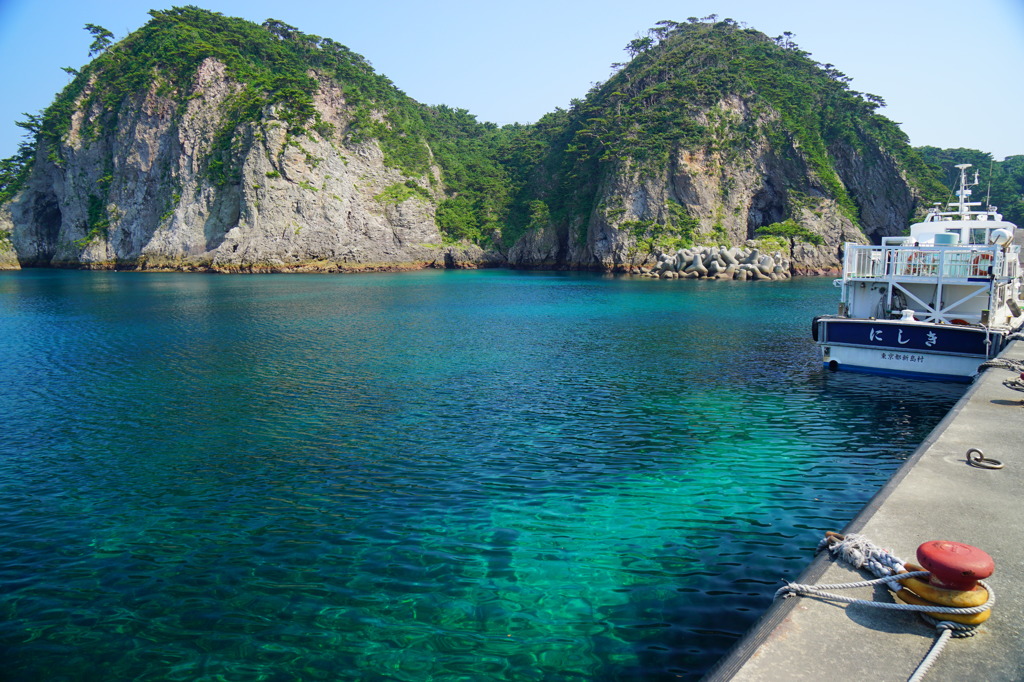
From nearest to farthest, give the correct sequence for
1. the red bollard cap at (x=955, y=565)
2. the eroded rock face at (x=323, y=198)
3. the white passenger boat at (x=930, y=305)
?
the red bollard cap at (x=955, y=565) → the white passenger boat at (x=930, y=305) → the eroded rock face at (x=323, y=198)

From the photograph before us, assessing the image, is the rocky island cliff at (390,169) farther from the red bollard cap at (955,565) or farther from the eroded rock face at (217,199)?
the red bollard cap at (955,565)

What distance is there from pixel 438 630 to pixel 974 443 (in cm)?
936

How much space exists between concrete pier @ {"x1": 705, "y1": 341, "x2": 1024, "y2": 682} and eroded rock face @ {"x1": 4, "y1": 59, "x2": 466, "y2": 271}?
290ft

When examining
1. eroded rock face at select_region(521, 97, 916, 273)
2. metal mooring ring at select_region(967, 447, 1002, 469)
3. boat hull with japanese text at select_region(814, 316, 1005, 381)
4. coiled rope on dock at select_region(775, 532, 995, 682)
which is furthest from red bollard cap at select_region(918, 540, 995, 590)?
eroded rock face at select_region(521, 97, 916, 273)

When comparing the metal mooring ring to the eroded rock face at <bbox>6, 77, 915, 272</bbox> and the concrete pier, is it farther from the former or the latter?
the eroded rock face at <bbox>6, 77, 915, 272</bbox>

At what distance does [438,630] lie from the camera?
724 centimetres

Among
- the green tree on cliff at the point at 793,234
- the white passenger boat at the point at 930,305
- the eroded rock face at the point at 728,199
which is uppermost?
the eroded rock face at the point at 728,199

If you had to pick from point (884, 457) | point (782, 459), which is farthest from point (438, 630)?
point (884, 457)

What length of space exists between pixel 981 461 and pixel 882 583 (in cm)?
475

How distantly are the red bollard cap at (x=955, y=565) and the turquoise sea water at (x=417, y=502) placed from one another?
101 inches

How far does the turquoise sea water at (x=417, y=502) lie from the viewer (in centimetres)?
704

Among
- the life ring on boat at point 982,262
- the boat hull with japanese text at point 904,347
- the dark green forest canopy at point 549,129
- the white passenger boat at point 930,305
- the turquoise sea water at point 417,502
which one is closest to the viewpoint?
the turquoise sea water at point 417,502

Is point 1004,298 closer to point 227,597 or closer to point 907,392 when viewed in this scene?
point 907,392

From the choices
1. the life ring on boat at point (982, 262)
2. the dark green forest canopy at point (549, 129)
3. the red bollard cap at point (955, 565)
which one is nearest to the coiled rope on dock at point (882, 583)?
the red bollard cap at point (955, 565)
